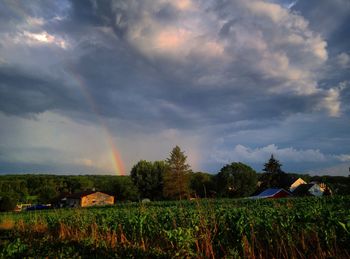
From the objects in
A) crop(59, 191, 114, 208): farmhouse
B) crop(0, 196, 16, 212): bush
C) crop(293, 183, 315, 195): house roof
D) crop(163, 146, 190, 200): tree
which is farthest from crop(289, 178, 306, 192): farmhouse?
crop(0, 196, 16, 212): bush

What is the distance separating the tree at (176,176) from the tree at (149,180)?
26.5 feet

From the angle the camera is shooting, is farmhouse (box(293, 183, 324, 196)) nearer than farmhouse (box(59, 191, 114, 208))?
Yes

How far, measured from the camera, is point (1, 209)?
318 feet

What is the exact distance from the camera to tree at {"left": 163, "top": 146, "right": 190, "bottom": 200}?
87688 mm

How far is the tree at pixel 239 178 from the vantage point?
107231 mm

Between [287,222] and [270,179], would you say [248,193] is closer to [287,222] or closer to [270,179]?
[270,179]

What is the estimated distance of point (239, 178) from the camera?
10888cm

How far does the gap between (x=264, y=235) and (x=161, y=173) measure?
9086 cm

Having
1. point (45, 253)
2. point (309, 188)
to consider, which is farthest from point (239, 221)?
point (309, 188)

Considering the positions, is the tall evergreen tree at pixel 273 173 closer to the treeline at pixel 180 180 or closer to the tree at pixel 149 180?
the treeline at pixel 180 180

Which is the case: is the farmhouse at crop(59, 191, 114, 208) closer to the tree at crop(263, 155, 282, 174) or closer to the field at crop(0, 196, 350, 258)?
the tree at crop(263, 155, 282, 174)

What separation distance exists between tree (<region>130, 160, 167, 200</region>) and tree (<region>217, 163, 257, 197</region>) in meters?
19.4

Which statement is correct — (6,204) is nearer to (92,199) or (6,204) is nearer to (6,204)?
(6,204)

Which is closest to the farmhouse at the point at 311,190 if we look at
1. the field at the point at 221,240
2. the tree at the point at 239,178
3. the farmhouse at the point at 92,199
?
the tree at the point at 239,178
